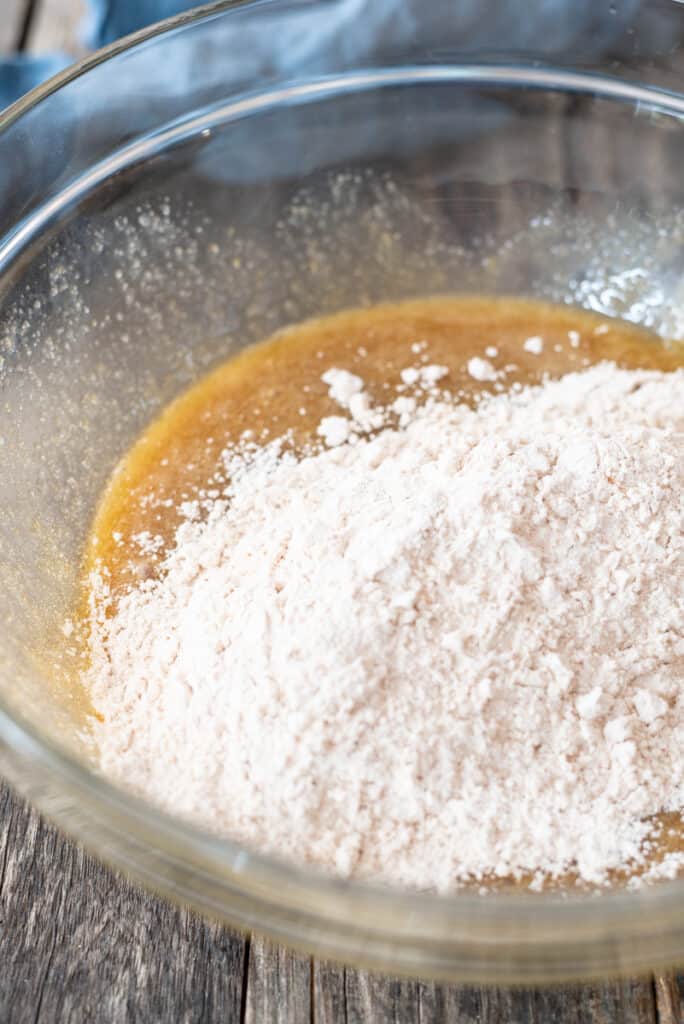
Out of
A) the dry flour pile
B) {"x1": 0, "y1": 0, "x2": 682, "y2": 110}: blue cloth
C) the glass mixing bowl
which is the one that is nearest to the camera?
the dry flour pile

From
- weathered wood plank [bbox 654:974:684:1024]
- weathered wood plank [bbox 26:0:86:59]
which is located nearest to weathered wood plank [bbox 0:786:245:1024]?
weathered wood plank [bbox 654:974:684:1024]

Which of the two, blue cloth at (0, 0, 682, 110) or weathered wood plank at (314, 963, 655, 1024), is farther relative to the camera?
blue cloth at (0, 0, 682, 110)

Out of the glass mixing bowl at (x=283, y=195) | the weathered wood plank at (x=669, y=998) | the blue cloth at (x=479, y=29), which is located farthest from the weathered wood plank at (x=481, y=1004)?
the blue cloth at (x=479, y=29)

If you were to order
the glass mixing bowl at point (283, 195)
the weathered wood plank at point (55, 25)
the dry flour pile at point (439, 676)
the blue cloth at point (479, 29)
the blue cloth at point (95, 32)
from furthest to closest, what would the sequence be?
the weathered wood plank at point (55, 25) < the blue cloth at point (95, 32) < the blue cloth at point (479, 29) < the glass mixing bowl at point (283, 195) < the dry flour pile at point (439, 676)

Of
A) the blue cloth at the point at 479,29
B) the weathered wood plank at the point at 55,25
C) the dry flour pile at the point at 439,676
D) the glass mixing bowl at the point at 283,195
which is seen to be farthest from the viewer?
the weathered wood plank at the point at 55,25

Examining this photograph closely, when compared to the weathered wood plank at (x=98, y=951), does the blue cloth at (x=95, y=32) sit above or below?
above

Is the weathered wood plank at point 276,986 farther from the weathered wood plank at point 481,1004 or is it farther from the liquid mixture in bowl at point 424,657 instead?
the liquid mixture in bowl at point 424,657

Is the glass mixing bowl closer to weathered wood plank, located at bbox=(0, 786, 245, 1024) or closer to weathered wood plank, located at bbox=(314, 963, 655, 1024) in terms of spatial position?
weathered wood plank, located at bbox=(0, 786, 245, 1024)

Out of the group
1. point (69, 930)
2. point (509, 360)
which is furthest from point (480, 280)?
point (69, 930)
